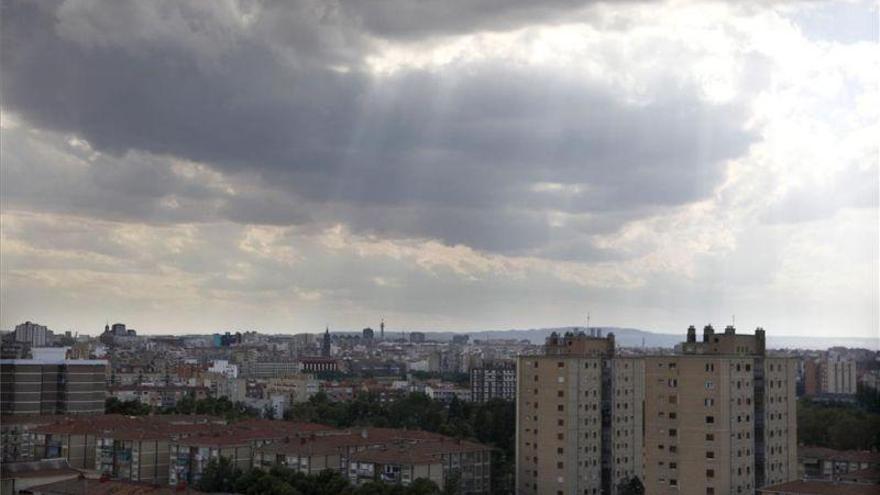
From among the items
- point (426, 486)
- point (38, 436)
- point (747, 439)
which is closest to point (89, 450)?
point (38, 436)

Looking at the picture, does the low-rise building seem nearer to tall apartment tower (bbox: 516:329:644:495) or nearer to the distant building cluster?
the distant building cluster

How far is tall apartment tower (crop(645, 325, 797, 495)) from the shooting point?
7.50 metres

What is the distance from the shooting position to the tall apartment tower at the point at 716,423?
7500 millimetres

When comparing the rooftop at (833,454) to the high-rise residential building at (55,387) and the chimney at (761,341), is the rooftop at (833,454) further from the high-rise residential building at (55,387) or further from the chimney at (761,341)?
the high-rise residential building at (55,387)

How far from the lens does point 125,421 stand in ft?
38.7

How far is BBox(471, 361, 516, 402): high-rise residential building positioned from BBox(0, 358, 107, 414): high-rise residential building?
8801mm

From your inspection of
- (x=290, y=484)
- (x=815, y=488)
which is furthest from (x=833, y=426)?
(x=290, y=484)

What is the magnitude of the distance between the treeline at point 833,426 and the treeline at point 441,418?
3.01 m

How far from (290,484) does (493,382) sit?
44.8 feet

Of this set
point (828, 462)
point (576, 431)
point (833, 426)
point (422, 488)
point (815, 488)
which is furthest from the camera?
point (833, 426)

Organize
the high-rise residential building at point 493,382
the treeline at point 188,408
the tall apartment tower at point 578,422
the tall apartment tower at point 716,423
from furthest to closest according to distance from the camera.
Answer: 1. the high-rise residential building at point 493,382
2. the treeline at point 188,408
3. the tall apartment tower at point 578,422
4. the tall apartment tower at point 716,423

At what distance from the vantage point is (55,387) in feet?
47.0

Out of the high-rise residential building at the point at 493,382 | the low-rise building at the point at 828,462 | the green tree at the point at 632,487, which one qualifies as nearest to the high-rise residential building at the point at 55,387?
the green tree at the point at 632,487

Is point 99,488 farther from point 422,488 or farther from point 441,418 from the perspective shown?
point 441,418
